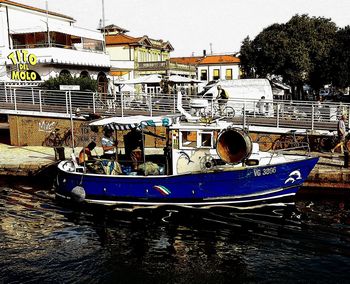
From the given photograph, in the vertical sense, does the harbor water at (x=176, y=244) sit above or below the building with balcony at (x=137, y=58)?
below

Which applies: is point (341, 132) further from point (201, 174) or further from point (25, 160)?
point (25, 160)

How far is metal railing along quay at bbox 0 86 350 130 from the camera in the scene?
20.6 metres

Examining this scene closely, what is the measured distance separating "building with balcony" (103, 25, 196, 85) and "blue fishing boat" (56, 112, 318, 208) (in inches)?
1311

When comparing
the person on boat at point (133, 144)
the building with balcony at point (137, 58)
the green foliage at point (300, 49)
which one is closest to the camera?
the person on boat at point (133, 144)

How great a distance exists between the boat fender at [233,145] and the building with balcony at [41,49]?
23.6 m

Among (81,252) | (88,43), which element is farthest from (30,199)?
(88,43)

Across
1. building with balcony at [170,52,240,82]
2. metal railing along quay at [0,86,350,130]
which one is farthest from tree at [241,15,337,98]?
building with balcony at [170,52,240,82]

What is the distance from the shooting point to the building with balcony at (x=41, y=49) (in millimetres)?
33550

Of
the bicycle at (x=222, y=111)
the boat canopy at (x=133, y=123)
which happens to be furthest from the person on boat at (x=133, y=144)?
the bicycle at (x=222, y=111)

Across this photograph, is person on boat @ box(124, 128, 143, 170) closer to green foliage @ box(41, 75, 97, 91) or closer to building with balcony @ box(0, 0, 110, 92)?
green foliage @ box(41, 75, 97, 91)

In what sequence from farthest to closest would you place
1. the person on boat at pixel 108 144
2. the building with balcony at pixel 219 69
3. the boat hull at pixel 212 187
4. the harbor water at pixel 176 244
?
the building with balcony at pixel 219 69, the person on boat at pixel 108 144, the boat hull at pixel 212 187, the harbor water at pixel 176 244

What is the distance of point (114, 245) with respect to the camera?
38.0ft

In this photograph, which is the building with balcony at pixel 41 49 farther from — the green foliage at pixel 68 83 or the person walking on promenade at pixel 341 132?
the person walking on promenade at pixel 341 132

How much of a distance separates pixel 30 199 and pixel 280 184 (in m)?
10.1
